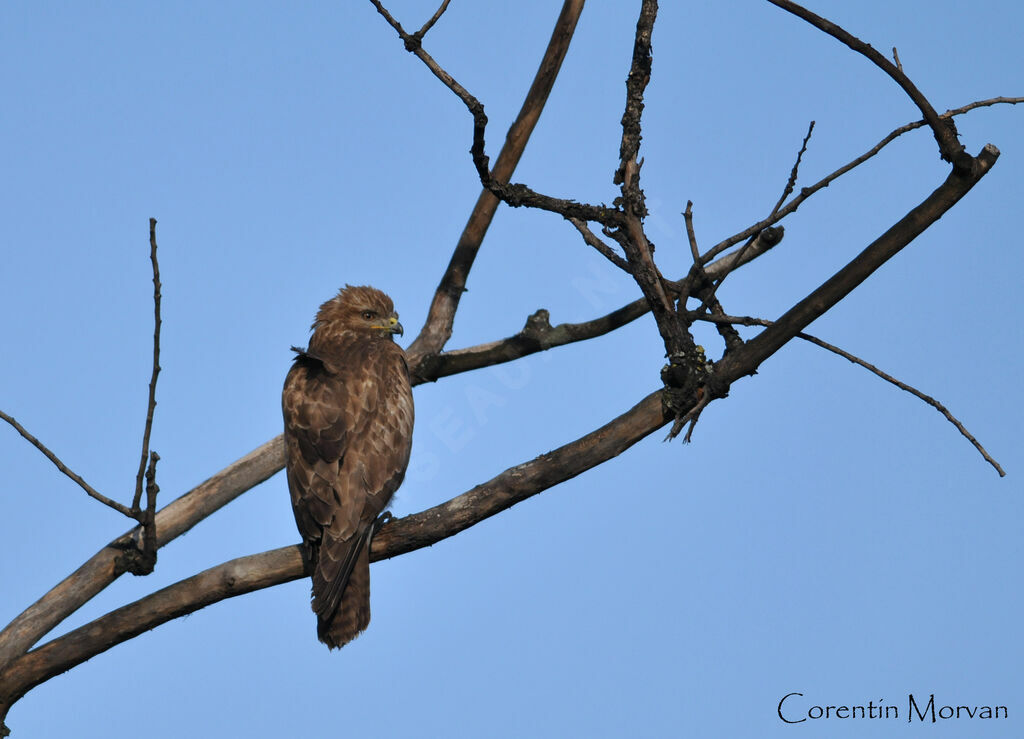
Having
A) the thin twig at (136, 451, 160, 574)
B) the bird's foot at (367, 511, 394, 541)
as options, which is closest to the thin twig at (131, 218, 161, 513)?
the thin twig at (136, 451, 160, 574)

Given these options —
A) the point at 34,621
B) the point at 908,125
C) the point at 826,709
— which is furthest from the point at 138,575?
the point at 908,125

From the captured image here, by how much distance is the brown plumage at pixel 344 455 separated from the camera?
19.9 feet

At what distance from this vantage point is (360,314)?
8.32 m

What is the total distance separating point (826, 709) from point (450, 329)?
419cm

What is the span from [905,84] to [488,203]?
4.53m

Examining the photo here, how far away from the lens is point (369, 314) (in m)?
8.34

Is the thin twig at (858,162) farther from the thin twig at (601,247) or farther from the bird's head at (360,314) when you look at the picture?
the bird's head at (360,314)

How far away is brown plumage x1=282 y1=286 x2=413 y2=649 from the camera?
6066 mm

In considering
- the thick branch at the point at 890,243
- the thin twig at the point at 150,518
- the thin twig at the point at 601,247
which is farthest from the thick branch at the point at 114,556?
the thick branch at the point at 890,243

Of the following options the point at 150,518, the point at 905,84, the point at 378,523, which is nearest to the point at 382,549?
the point at 378,523

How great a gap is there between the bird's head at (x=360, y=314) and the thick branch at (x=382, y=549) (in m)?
2.54

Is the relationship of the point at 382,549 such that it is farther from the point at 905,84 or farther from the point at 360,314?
the point at 905,84

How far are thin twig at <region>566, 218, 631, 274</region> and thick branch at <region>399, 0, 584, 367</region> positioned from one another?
3307mm

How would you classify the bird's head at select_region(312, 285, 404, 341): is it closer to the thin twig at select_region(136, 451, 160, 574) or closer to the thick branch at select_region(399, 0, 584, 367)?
the thick branch at select_region(399, 0, 584, 367)
